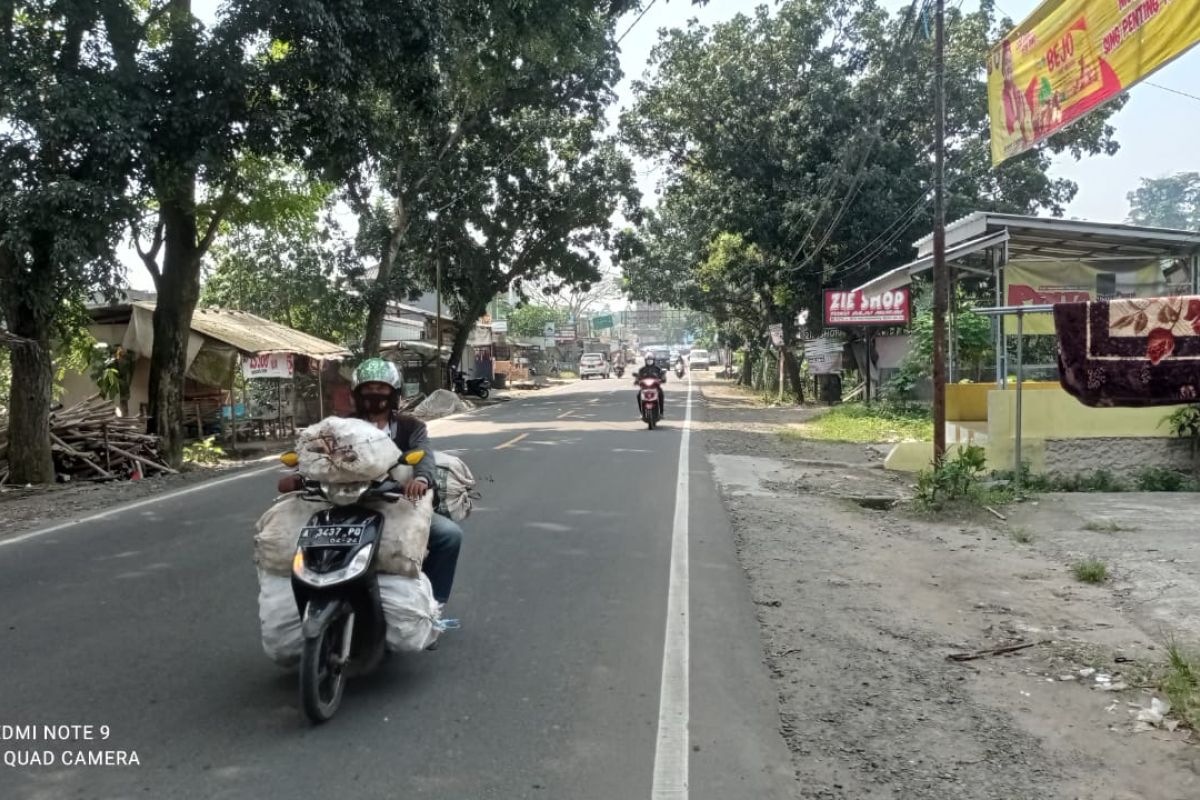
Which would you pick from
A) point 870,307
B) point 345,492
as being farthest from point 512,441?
point 345,492

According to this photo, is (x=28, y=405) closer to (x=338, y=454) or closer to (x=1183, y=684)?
(x=338, y=454)

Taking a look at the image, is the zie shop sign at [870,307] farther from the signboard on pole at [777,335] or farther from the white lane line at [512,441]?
the white lane line at [512,441]

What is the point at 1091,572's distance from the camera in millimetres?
6730

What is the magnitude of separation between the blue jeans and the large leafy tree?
20684mm

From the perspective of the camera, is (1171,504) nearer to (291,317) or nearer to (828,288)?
(828,288)

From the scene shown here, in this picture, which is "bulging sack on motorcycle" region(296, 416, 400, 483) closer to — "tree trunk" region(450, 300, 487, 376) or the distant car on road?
"tree trunk" region(450, 300, 487, 376)

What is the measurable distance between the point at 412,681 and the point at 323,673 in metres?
0.61

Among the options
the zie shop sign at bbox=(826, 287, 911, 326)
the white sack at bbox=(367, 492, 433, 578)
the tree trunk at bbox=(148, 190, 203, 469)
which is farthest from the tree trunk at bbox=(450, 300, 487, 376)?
the white sack at bbox=(367, 492, 433, 578)

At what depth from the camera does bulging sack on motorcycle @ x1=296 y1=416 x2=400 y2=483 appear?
390 cm

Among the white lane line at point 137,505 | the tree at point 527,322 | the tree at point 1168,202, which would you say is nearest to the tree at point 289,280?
the white lane line at point 137,505

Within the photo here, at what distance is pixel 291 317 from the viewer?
1294 inches

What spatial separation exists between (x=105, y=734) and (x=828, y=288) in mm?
26181

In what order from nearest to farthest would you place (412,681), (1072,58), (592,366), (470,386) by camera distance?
1. (412,681)
2. (1072,58)
3. (470,386)
4. (592,366)

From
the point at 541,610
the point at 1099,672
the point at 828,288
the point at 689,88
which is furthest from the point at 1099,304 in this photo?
the point at 689,88
